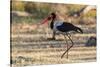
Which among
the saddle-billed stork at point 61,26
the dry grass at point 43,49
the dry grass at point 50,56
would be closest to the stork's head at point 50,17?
the saddle-billed stork at point 61,26

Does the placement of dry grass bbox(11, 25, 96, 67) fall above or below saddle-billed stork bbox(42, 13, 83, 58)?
below

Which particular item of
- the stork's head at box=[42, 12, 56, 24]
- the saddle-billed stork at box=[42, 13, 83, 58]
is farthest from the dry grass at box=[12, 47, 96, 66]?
the stork's head at box=[42, 12, 56, 24]

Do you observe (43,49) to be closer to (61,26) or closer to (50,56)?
(50,56)

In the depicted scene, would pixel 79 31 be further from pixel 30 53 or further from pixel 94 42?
pixel 30 53

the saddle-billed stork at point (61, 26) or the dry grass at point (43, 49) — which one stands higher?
the saddle-billed stork at point (61, 26)

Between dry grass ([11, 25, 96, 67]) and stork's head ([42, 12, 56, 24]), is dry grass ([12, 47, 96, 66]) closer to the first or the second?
dry grass ([11, 25, 96, 67])

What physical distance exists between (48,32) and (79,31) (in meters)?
0.40

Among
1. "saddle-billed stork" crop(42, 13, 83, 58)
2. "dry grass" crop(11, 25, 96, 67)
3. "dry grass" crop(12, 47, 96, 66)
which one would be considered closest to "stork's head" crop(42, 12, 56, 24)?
"saddle-billed stork" crop(42, 13, 83, 58)

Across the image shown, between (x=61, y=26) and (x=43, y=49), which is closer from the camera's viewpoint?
(x=43, y=49)

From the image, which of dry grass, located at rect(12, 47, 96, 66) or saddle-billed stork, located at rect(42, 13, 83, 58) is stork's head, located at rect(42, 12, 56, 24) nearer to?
saddle-billed stork, located at rect(42, 13, 83, 58)

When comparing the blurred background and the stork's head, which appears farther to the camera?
the stork's head

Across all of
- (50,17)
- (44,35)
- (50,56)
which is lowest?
(50,56)

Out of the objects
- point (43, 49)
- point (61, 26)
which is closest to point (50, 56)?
point (43, 49)

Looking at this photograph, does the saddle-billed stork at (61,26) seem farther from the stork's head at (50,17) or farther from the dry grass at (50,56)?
the dry grass at (50,56)
